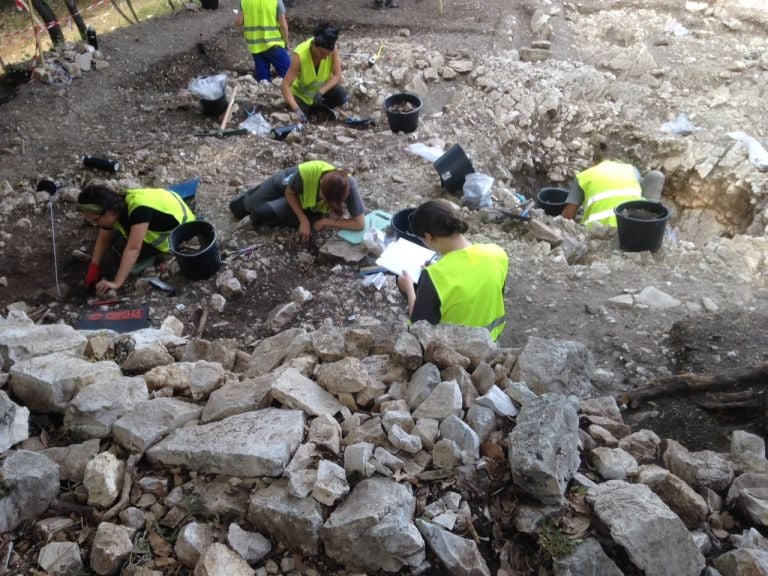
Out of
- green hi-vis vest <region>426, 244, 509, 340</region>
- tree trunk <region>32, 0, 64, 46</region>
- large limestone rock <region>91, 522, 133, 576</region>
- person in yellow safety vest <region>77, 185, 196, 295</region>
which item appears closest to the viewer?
large limestone rock <region>91, 522, 133, 576</region>

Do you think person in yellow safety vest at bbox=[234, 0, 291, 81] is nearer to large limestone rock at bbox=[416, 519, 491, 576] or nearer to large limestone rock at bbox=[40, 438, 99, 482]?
large limestone rock at bbox=[40, 438, 99, 482]

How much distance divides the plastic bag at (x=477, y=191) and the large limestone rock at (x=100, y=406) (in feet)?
11.9

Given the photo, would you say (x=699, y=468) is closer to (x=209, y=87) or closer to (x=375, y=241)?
(x=375, y=241)

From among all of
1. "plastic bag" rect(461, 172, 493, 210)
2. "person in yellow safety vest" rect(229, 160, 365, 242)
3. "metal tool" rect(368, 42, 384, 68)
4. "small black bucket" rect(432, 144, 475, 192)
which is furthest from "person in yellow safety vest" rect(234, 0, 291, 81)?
"plastic bag" rect(461, 172, 493, 210)

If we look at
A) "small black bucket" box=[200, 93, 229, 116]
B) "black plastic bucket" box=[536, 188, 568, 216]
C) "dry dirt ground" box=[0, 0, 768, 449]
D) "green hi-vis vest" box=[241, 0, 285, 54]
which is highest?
"green hi-vis vest" box=[241, 0, 285, 54]

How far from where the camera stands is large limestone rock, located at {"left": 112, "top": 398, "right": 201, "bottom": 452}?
246 cm

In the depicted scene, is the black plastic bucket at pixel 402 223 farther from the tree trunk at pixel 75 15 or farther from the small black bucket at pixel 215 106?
the tree trunk at pixel 75 15

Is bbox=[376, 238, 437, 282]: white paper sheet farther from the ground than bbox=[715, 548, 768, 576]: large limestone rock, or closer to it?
closer to it

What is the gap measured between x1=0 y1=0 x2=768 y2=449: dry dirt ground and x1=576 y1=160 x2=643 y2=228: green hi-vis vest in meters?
0.54

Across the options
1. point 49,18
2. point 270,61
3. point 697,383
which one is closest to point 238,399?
point 697,383

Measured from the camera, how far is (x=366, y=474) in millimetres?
2203

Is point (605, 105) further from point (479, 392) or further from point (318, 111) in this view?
point (479, 392)

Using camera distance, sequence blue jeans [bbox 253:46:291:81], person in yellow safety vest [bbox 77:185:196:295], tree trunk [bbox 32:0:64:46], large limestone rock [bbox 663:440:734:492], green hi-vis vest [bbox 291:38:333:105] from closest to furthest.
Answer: large limestone rock [bbox 663:440:734:492] < person in yellow safety vest [bbox 77:185:196:295] < green hi-vis vest [bbox 291:38:333:105] < blue jeans [bbox 253:46:291:81] < tree trunk [bbox 32:0:64:46]

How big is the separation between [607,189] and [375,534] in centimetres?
444
